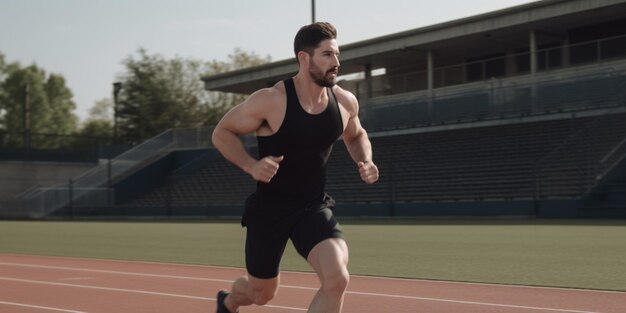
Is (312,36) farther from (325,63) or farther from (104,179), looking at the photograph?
(104,179)

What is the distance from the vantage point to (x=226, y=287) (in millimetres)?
10547

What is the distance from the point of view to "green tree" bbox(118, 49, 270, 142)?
73.4 metres

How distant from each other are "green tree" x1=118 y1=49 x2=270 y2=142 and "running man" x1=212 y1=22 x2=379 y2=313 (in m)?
68.6

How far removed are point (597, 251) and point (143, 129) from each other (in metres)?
61.9

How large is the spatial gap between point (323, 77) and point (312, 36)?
0.26 m

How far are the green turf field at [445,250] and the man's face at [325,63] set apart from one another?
5523mm

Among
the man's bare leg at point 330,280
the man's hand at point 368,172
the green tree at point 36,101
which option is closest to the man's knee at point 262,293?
the man's bare leg at point 330,280

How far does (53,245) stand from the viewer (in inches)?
800

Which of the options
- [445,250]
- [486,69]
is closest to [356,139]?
[445,250]

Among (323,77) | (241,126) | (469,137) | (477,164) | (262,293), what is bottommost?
(262,293)

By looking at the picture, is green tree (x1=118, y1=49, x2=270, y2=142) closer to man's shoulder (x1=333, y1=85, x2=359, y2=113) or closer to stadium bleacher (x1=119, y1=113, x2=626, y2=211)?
stadium bleacher (x1=119, y1=113, x2=626, y2=211)

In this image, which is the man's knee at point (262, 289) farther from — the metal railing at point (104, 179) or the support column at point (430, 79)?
the metal railing at point (104, 179)

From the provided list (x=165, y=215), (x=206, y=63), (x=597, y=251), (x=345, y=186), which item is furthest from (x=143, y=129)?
(x=597, y=251)

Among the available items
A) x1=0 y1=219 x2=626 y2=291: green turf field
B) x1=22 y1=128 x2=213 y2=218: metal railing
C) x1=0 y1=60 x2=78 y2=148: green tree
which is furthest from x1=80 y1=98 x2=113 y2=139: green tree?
x1=0 y1=219 x2=626 y2=291: green turf field
